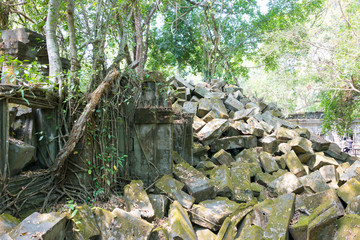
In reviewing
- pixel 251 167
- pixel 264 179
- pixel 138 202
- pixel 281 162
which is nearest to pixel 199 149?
pixel 251 167

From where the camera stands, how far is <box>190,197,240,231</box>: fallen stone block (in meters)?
3.82

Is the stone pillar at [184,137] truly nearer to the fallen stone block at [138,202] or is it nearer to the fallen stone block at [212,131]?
the fallen stone block at [212,131]

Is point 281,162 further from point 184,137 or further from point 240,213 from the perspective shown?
point 240,213

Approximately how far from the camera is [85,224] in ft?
10.5

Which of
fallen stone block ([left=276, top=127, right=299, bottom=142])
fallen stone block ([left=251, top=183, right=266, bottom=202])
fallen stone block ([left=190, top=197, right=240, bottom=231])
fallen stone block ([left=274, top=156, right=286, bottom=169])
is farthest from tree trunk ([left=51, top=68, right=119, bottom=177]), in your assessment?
fallen stone block ([left=276, top=127, right=299, bottom=142])

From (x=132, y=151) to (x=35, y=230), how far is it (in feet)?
7.15

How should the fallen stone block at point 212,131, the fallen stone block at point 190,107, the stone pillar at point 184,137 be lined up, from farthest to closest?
the fallen stone block at point 190,107, the fallen stone block at point 212,131, the stone pillar at point 184,137

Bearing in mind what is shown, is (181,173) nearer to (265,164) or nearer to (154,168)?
(154,168)

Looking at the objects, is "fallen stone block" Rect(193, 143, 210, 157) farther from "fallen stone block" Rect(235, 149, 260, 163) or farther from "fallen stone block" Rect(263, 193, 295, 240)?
"fallen stone block" Rect(263, 193, 295, 240)

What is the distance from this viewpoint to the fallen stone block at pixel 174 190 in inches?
160

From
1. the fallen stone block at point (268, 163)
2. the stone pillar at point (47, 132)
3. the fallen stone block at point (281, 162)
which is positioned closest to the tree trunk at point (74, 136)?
the stone pillar at point (47, 132)

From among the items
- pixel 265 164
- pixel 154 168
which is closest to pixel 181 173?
pixel 154 168

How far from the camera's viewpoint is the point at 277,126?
26.9ft

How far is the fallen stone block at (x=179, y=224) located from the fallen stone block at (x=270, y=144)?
4.11m
